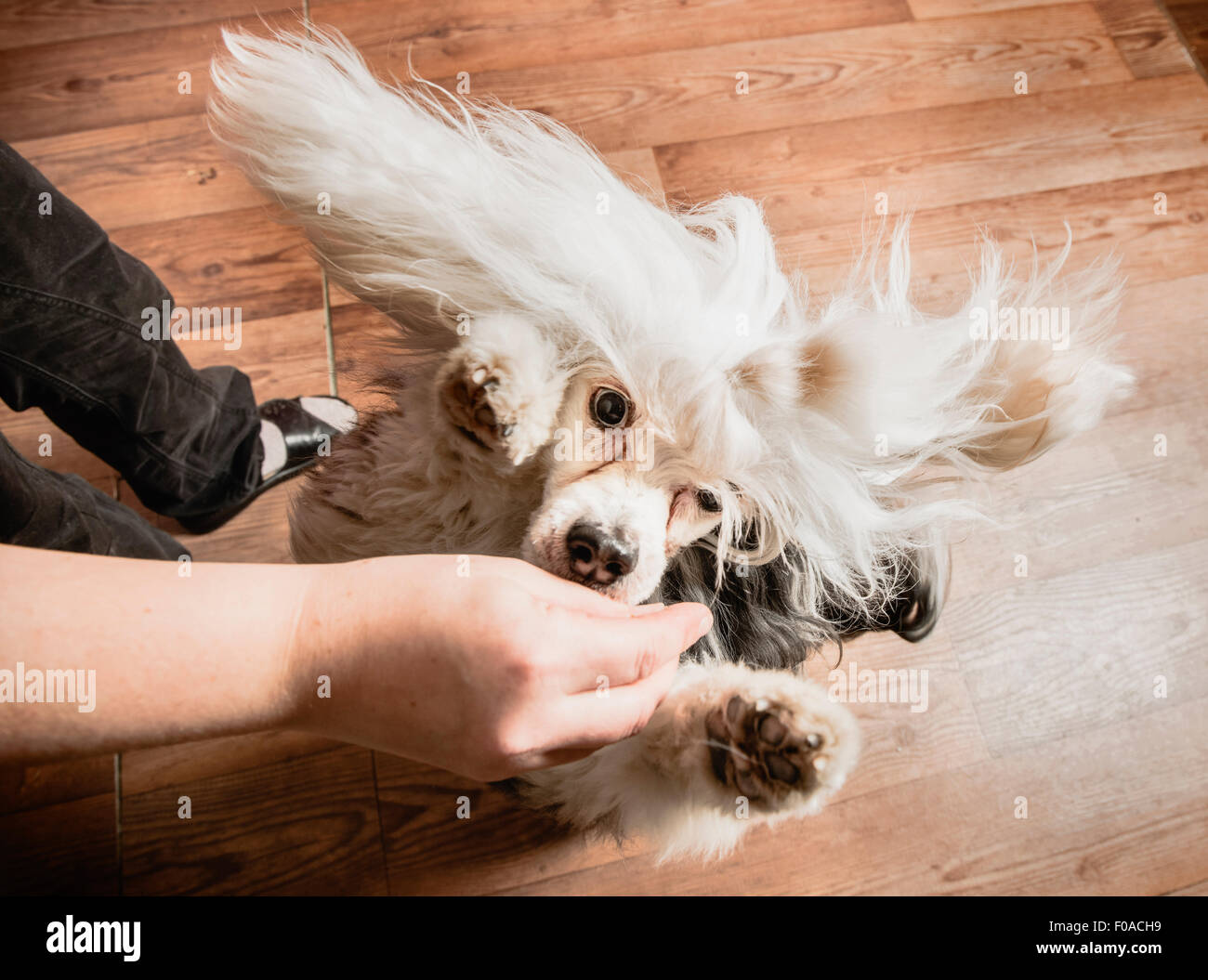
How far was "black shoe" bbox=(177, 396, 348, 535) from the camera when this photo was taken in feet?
4.85

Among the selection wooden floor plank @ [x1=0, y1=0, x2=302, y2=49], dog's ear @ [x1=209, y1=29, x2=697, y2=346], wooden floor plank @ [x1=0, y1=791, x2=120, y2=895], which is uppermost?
wooden floor plank @ [x1=0, y1=0, x2=302, y2=49]

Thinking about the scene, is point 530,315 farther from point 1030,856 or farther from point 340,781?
point 1030,856

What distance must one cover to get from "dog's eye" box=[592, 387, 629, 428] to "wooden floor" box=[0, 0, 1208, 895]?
48 cm

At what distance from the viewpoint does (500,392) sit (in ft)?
2.52

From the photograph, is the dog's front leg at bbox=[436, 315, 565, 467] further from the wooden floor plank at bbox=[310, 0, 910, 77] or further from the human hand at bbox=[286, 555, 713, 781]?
the wooden floor plank at bbox=[310, 0, 910, 77]

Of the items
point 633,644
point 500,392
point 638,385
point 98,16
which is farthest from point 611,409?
point 98,16

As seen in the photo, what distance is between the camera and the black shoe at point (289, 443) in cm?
148

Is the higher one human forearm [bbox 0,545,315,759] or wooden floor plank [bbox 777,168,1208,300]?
wooden floor plank [bbox 777,168,1208,300]

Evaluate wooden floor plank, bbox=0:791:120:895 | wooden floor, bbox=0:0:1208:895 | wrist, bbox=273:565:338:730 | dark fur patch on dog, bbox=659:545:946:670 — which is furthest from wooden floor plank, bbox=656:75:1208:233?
wooden floor plank, bbox=0:791:120:895

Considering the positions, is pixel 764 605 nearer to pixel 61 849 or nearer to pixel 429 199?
pixel 429 199

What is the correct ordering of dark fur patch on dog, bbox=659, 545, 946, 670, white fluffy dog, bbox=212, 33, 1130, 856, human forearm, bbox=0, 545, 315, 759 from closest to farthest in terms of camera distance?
human forearm, bbox=0, 545, 315, 759, white fluffy dog, bbox=212, 33, 1130, 856, dark fur patch on dog, bbox=659, 545, 946, 670
